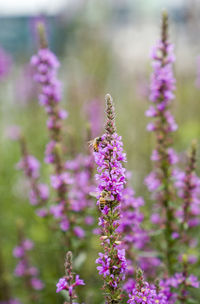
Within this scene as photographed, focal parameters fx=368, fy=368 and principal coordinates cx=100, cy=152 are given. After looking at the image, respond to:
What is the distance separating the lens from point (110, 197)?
2461 mm

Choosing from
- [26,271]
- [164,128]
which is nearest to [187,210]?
[164,128]

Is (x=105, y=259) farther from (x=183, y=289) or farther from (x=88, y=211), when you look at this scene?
(x=88, y=211)

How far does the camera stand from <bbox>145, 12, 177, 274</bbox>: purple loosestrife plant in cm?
380

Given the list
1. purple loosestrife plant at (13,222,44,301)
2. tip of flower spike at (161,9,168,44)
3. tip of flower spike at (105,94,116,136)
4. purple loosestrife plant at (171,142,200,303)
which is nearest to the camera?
tip of flower spike at (105,94,116,136)

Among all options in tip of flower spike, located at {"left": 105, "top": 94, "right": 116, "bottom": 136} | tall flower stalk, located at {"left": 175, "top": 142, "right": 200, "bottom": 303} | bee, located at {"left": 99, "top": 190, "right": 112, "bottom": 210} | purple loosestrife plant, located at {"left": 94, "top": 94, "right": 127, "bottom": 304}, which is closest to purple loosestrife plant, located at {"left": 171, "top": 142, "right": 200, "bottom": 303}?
tall flower stalk, located at {"left": 175, "top": 142, "right": 200, "bottom": 303}

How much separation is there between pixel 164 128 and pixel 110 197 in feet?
5.77

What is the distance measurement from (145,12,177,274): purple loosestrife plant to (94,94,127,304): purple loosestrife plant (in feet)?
4.70

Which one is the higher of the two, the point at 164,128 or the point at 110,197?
the point at 164,128

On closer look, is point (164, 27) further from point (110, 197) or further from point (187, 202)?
point (110, 197)

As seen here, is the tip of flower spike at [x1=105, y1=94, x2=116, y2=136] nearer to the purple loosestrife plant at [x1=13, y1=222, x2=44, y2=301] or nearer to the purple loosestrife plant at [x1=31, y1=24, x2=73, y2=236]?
the purple loosestrife plant at [x1=31, y1=24, x2=73, y2=236]

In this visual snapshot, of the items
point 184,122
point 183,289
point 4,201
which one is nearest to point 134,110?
point 184,122

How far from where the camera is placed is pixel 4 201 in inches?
299

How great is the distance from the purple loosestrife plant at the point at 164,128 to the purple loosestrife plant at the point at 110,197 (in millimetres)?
1431

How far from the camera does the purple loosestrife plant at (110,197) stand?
2.45 metres
